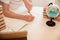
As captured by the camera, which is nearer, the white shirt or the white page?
the white page

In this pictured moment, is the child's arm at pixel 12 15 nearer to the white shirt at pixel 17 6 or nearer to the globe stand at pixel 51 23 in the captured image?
the white shirt at pixel 17 6

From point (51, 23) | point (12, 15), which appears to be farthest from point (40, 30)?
point (12, 15)

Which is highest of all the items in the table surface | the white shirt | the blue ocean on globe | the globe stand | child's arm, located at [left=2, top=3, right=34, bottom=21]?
the white shirt

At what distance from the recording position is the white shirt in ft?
4.17

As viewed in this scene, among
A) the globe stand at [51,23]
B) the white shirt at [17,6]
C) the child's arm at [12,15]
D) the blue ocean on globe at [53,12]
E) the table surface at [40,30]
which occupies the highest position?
the white shirt at [17,6]

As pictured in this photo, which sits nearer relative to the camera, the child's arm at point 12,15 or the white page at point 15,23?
the white page at point 15,23

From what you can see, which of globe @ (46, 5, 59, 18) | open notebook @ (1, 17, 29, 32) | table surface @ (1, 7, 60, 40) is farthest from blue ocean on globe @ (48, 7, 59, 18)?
Answer: open notebook @ (1, 17, 29, 32)

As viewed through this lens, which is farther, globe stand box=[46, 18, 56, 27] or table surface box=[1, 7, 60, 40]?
globe stand box=[46, 18, 56, 27]

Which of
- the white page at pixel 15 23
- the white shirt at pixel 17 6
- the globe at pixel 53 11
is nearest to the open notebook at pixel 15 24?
the white page at pixel 15 23

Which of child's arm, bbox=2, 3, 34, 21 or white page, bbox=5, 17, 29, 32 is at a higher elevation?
child's arm, bbox=2, 3, 34, 21

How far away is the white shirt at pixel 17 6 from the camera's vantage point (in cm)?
127

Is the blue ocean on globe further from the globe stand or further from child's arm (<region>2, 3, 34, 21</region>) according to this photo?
child's arm (<region>2, 3, 34, 21</region>)

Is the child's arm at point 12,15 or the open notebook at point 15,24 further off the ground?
the child's arm at point 12,15

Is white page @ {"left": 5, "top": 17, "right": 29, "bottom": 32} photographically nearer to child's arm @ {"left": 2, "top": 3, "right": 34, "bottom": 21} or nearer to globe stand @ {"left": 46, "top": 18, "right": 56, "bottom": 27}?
child's arm @ {"left": 2, "top": 3, "right": 34, "bottom": 21}
